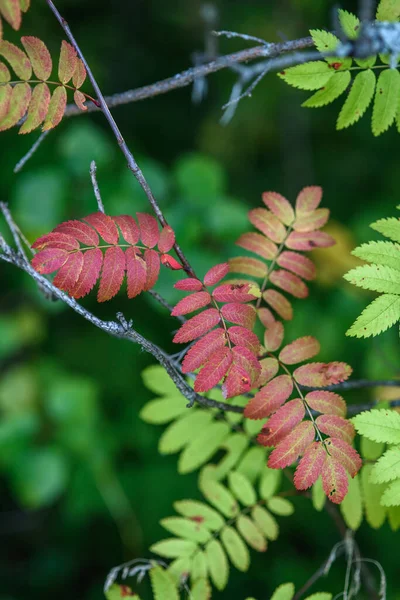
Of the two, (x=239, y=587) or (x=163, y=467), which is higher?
(x=163, y=467)

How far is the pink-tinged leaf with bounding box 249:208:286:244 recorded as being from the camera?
1397 millimetres

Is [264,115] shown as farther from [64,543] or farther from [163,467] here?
[64,543]

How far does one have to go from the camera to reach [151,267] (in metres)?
1.12

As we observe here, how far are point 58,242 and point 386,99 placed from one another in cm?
77

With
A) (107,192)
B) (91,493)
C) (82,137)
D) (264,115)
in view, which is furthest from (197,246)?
(264,115)

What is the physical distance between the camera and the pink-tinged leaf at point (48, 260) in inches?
41.3

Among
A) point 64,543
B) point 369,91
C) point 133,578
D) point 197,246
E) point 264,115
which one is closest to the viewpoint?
point 369,91

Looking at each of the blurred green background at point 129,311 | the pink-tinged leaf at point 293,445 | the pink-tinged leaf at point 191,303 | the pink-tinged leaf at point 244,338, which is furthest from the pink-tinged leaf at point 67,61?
the blurred green background at point 129,311

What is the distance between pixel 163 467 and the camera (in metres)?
2.55

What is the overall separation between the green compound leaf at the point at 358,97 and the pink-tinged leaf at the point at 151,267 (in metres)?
0.50

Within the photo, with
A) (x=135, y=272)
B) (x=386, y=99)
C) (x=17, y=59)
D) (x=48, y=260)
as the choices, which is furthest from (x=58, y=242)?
(x=386, y=99)

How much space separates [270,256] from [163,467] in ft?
4.96

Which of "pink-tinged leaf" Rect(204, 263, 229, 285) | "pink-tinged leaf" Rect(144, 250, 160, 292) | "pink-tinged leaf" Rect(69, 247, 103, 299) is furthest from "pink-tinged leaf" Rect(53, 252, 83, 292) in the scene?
"pink-tinged leaf" Rect(204, 263, 229, 285)

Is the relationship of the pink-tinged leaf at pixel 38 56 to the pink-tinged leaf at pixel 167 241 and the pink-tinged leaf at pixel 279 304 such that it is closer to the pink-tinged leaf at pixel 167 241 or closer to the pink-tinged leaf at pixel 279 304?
the pink-tinged leaf at pixel 167 241
